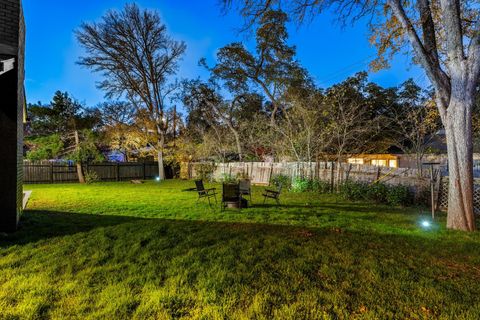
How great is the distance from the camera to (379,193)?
873 centimetres

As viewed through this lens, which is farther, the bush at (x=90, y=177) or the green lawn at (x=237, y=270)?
the bush at (x=90, y=177)

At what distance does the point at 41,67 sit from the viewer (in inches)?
2324

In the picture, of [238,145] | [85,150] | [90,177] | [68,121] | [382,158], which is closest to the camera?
[85,150]

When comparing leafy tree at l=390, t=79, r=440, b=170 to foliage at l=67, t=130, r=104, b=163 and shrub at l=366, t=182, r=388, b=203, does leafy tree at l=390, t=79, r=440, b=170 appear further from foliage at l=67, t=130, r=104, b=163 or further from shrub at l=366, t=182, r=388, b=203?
foliage at l=67, t=130, r=104, b=163

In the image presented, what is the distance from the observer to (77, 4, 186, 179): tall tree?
1914cm

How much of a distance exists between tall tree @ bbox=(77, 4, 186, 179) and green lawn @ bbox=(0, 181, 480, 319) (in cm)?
1647

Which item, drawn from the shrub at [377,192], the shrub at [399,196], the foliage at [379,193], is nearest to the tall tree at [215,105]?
the foliage at [379,193]

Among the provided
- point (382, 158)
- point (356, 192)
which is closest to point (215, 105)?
point (382, 158)

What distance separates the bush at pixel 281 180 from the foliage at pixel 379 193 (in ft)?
11.8

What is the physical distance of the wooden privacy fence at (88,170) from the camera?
16.6 meters

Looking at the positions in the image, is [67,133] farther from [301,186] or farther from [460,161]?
[460,161]

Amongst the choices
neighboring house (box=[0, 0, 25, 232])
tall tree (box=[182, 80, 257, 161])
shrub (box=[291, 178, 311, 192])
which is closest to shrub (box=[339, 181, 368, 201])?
shrub (box=[291, 178, 311, 192])

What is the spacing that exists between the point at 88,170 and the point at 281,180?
14.3m

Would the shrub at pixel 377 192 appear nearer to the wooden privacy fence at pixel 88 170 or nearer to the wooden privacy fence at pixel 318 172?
the wooden privacy fence at pixel 318 172
